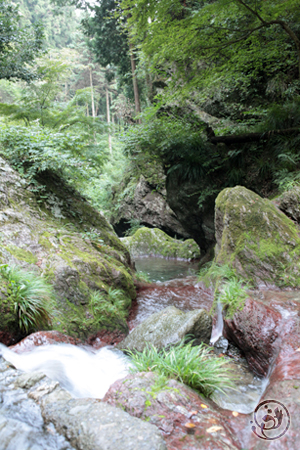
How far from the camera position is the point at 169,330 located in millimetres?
3662

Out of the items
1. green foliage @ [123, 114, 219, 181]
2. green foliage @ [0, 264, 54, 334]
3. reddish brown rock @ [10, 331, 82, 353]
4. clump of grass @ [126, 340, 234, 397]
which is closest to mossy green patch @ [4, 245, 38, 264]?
green foliage @ [0, 264, 54, 334]

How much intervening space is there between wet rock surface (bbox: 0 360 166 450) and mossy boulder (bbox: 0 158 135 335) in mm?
1070

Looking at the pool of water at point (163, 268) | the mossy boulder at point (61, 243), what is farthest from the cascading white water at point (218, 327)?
the pool of water at point (163, 268)

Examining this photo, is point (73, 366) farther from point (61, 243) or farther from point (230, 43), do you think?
point (230, 43)

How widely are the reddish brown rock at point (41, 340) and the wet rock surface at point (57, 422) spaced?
58cm

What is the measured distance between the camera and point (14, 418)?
1842 millimetres

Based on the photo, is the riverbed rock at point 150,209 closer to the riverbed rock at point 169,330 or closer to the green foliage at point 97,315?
the green foliage at point 97,315

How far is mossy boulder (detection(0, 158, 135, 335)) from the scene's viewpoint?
13.3 ft

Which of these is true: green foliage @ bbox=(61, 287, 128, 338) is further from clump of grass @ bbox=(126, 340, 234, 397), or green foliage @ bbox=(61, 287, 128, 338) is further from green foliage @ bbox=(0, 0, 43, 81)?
green foliage @ bbox=(0, 0, 43, 81)

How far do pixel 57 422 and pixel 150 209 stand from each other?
14675 mm

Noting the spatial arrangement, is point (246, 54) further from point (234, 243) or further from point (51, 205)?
point (51, 205)

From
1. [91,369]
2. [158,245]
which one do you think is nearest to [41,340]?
[91,369]

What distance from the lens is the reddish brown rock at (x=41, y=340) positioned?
8.89 ft

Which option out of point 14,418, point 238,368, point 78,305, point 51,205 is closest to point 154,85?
point 51,205
